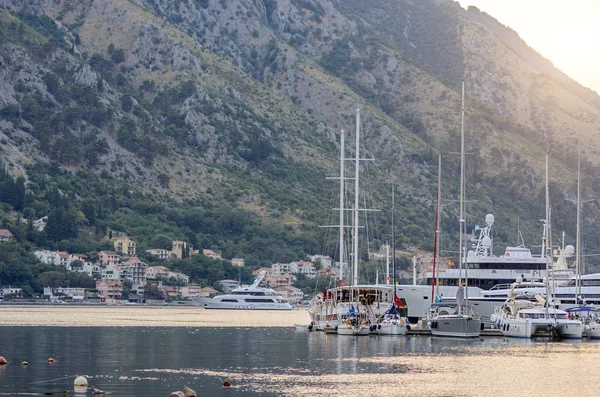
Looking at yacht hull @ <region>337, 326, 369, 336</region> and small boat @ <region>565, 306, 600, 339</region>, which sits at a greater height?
small boat @ <region>565, 306, 600, 339</region>

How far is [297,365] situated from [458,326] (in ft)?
102

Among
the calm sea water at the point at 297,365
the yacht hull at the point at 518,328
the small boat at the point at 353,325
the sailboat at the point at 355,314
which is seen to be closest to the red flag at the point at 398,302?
the sailboat at the point at 355,314

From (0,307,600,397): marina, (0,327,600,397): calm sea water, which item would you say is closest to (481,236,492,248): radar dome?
(0,307,600,397): marina

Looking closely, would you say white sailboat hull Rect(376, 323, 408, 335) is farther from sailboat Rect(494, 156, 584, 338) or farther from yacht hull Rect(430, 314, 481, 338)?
sailboat Rect(494, 156, 584, 338)

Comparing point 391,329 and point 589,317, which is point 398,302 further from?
point 589,317

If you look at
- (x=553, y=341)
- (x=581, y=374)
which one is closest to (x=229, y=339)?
(x=553, y=341)

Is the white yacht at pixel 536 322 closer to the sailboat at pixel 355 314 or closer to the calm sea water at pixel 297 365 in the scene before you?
the calm sea water at pixel 297 365

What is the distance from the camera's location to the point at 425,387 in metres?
68.5

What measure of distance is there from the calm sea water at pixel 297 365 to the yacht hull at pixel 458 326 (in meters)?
1.51

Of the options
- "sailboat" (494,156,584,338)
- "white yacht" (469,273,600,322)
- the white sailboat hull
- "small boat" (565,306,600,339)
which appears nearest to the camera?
"sailboat" (494,156,584,338)

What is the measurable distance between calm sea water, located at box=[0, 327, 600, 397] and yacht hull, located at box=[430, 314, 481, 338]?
59.6 inches

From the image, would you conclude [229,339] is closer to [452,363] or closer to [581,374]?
[452,363]

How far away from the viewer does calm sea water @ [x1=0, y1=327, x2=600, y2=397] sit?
67000 millimetres

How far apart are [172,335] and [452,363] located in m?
41.3
